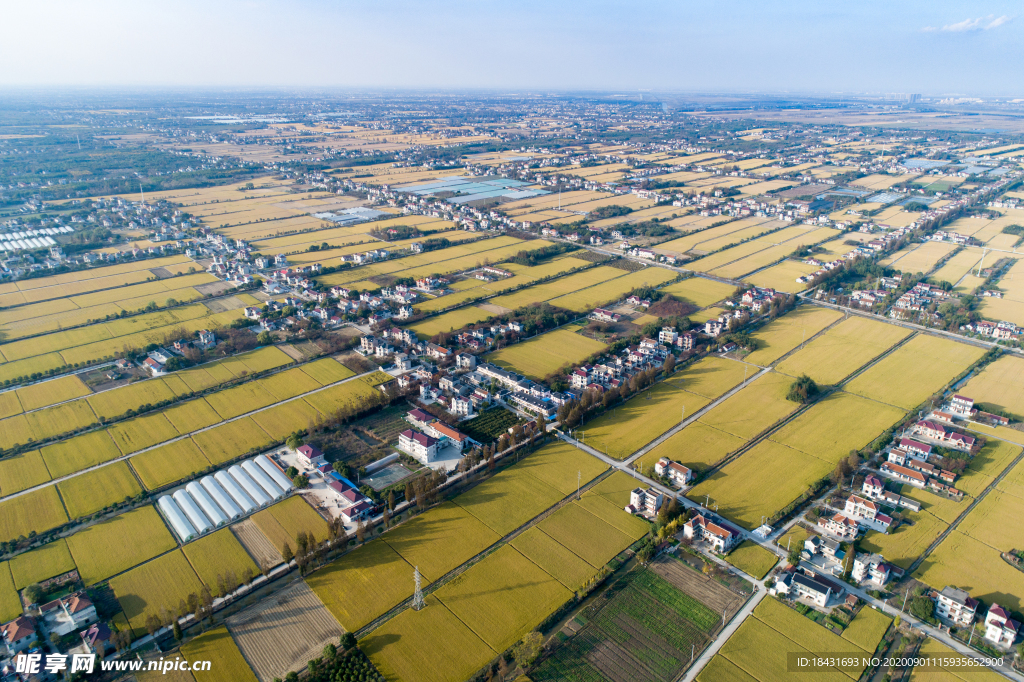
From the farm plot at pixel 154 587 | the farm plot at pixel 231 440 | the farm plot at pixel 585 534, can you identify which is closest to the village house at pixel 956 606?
the farm plot at pixel 585 534

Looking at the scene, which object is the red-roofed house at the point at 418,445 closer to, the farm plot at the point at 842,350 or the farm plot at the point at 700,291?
the farm plot at the point at 842,350

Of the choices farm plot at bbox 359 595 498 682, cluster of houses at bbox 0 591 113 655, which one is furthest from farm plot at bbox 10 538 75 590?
farm plot at bbox 359 595 498 682

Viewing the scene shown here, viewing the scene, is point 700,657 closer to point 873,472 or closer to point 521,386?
point 873,472

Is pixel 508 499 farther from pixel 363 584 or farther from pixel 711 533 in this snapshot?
pixel 711 533

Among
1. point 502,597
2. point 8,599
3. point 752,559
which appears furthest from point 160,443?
point 752,559

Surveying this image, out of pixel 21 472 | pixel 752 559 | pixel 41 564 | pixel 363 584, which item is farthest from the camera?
pixel 21 472

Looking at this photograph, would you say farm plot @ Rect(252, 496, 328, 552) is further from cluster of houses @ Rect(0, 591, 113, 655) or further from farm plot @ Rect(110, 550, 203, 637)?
cluster of houses @ Rect(0, 591, 113, 655)
